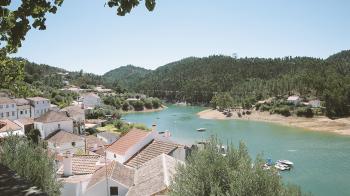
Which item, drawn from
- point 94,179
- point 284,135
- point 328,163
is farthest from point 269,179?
point 284,135

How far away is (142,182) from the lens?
23.1 m

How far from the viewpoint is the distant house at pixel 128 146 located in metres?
30.7

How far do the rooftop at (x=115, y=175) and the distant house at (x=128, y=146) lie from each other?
440 centimetres

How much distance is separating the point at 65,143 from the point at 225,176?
125ft

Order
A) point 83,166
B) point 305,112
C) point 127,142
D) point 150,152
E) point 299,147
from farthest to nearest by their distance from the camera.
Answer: point 305,112 → point 299,147 → point 127,142 → point 150,152 → point 83,166

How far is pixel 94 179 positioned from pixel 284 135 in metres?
68.3

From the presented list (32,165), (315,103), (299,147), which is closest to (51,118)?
(32,165)

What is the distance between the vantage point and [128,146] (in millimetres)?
31047

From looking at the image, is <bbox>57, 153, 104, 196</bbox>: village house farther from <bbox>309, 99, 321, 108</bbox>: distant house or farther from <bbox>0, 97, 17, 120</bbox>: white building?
<bbox>309, 99, 321, 108</bbox>: distant house

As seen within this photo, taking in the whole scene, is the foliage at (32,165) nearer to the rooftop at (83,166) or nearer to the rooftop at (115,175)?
the rooftop at (115,175)

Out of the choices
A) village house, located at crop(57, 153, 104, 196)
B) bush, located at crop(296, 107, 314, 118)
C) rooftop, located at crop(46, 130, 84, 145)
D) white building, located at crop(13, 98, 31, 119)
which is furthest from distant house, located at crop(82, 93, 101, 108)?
village house, located at crop(57, 153, 104, 196)

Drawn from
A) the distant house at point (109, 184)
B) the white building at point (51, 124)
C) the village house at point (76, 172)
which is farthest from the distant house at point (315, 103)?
the distant house at point (109, 184)

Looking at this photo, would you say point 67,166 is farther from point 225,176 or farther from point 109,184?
point 225,176

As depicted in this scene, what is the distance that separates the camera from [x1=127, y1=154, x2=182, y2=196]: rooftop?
20938mm
